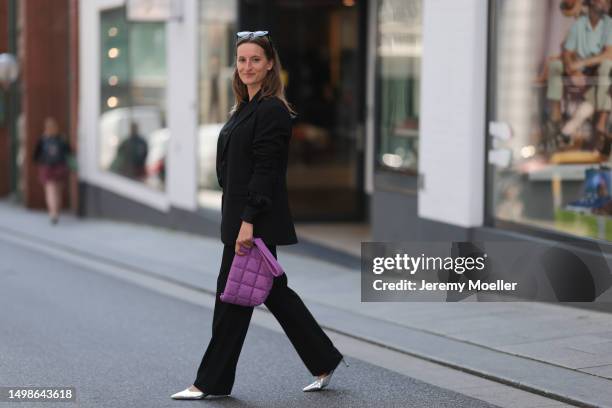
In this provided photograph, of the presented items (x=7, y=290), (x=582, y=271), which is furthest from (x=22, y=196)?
(x=582, y=271)

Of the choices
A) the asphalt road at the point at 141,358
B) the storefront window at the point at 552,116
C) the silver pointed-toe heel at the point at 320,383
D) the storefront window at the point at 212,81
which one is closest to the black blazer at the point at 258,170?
the silver pointed-toe heel at the point at 320,383

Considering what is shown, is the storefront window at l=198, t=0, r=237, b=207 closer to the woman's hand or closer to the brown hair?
the brown hair

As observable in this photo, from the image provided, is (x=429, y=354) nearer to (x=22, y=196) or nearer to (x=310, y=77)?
(x=310, y=77)

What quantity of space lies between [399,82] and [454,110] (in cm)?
142

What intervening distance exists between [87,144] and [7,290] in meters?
8.19

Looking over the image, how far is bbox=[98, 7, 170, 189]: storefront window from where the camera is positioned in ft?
51.5

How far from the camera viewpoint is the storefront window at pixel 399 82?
36.1 feet

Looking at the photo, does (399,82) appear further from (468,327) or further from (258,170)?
(258,170)

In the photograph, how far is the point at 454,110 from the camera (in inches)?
396

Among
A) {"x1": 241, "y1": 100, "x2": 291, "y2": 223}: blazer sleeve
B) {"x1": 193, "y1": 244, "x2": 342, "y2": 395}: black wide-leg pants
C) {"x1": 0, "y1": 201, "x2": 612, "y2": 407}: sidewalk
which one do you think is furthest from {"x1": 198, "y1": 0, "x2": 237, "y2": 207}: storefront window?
{"x1": 241, "y1": 100, "x2": 291, "y2": 223}: blazer sleeve

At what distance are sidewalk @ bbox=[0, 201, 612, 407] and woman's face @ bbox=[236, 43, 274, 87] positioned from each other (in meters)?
2.32

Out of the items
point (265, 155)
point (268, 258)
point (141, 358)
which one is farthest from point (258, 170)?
point (141, 358)

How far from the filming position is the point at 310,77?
1539 centimetres

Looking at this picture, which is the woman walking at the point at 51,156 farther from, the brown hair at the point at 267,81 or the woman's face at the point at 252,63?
the woman's face at the point at 252,63
